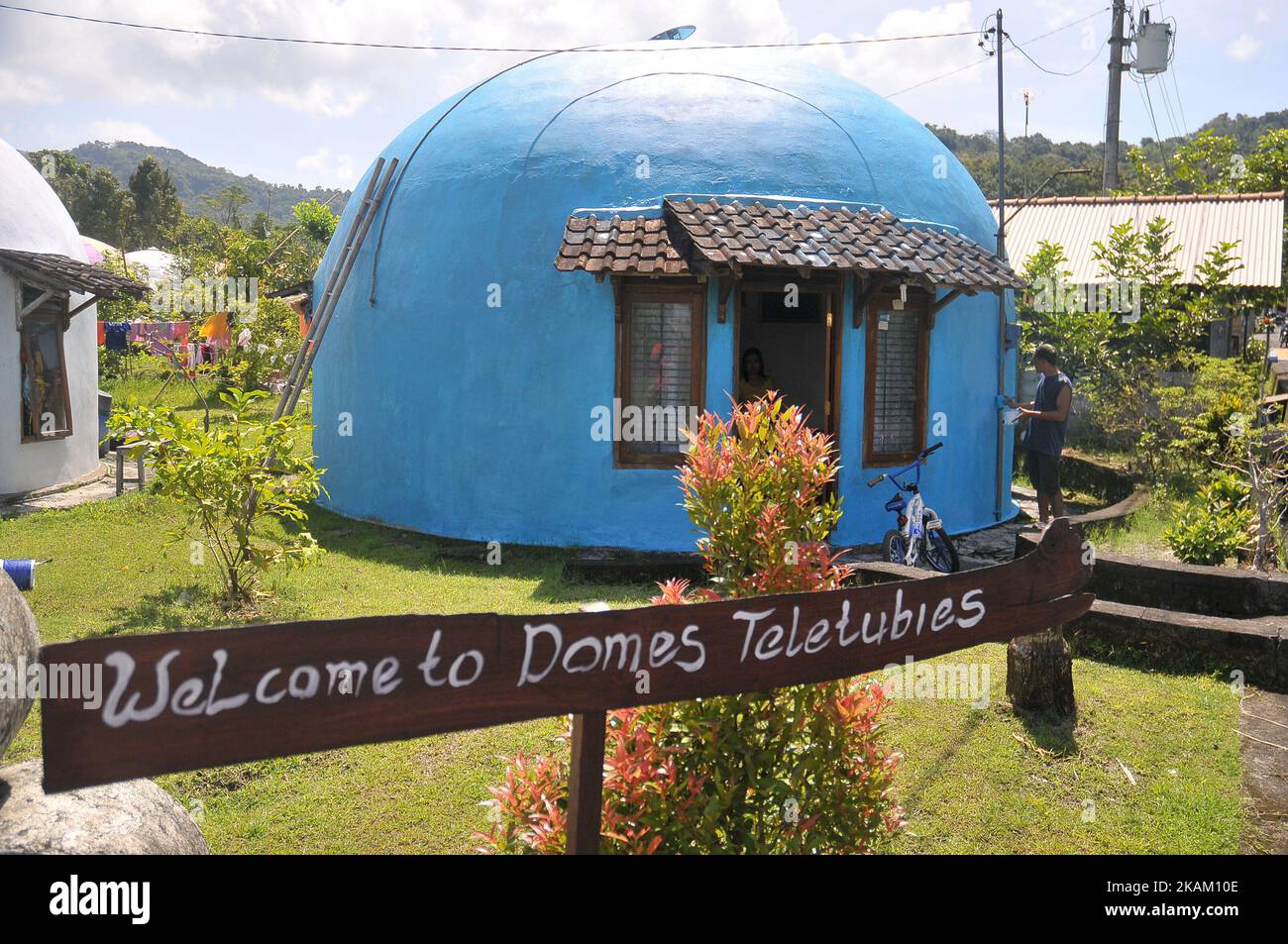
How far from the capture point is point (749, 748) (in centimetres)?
350

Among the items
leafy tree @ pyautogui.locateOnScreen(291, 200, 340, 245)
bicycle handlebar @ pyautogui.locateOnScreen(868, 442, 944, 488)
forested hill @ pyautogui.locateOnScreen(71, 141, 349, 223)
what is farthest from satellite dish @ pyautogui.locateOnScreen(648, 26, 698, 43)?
forested hill @ pyautogui.locateOnScreen(71, 141, 349, 223)

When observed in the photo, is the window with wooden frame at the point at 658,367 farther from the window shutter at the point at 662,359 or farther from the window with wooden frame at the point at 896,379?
the window with wooden frame at the point at 896,379

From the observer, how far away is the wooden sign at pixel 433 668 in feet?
7.13

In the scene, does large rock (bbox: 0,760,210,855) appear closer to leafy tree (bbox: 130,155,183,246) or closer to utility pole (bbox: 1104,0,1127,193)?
utility pole (bbox: 1104,0,1127,193)

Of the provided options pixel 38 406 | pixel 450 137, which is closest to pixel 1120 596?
pixel 450 137

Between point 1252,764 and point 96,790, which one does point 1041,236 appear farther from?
point 96,790

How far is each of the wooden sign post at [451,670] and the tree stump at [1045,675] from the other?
294 centimetres

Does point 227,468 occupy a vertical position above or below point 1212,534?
above

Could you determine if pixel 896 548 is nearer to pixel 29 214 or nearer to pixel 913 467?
pixel 913 467

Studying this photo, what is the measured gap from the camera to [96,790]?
3316mm

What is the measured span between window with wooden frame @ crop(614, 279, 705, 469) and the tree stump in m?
4.63

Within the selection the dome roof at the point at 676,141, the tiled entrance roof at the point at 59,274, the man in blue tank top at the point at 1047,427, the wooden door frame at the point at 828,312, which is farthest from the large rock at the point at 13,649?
the tiled entrance roof at the point at 59,274

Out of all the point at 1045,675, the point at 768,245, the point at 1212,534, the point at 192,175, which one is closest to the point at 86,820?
the point at 1045,675

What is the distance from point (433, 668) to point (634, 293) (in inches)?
314
